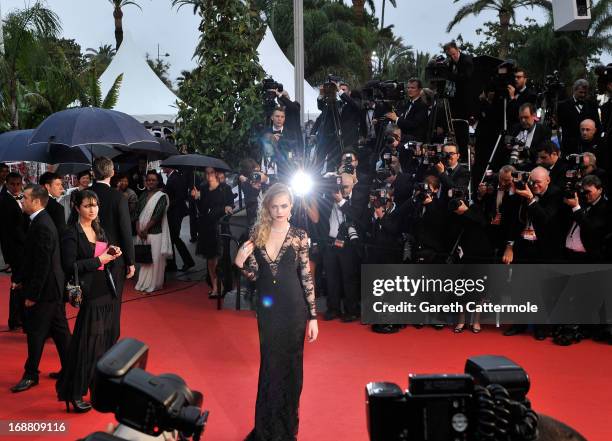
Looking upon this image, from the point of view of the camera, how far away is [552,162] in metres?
7.54

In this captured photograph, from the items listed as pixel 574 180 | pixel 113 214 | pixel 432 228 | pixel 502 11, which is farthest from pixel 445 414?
pixel 502 11

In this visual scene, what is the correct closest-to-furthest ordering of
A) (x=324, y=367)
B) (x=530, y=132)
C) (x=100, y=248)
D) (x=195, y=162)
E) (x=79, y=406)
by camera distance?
1. (x=79, y=406)
2. (x=100, y=248)
3. (x=324, y=367)
4. (x=530, y=132)
5. (x=195, y=162)

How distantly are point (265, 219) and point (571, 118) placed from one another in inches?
198

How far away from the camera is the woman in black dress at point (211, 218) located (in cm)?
966

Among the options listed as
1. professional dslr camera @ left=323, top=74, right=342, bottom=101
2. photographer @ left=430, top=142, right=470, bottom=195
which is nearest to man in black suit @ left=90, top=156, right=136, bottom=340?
photographer @ left=430, top=142, right=470, bottom=195

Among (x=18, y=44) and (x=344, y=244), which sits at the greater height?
(x=18, y=44)

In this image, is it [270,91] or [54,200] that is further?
[270,91]

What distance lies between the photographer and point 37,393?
595 centimetres

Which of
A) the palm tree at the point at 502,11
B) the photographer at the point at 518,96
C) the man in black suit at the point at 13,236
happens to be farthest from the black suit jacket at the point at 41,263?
the palm tree at the point at 502,11

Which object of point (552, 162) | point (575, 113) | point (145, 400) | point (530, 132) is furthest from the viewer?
point (575, 113)

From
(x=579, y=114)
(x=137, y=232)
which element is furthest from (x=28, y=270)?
(x=579, y=114)

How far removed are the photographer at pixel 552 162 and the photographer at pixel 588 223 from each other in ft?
0.98

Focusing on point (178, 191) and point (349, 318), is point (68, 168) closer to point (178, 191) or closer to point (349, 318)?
point (178, 191)

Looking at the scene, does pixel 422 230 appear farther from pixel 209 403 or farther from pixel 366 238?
pixel 209 403
